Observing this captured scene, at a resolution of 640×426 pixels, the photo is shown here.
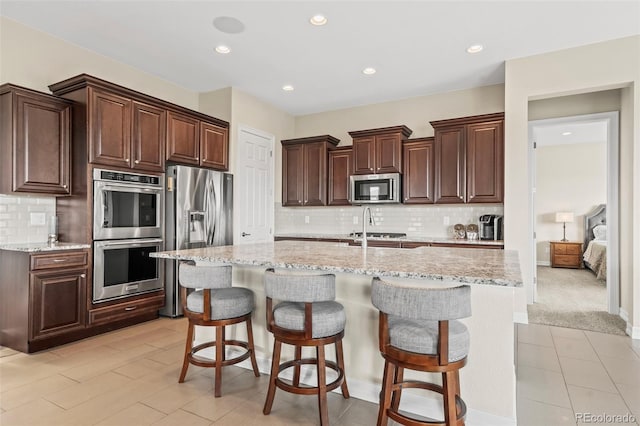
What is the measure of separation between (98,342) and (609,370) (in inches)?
166

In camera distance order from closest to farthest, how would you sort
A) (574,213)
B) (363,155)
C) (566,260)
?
(363,155) → (566,260) → (574,213)

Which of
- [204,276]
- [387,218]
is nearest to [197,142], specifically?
[204,276]

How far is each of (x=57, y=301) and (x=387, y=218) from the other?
4081 millimetres

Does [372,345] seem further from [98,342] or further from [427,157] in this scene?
[427,157]

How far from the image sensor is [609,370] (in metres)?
2.63

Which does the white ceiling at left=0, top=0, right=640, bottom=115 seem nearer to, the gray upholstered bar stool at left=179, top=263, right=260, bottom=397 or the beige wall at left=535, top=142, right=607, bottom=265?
the gray upholstered bar stool at left=179, top=263, right=260, bottom=397

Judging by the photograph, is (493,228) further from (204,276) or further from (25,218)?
(25,218)

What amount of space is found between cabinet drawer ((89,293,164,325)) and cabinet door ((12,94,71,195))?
1.17m

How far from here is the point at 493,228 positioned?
14.3ft

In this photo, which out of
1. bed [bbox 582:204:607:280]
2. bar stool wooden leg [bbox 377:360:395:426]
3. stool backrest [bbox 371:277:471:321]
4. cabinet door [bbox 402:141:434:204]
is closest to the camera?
stool backrest [bbox 371:277:471:321]

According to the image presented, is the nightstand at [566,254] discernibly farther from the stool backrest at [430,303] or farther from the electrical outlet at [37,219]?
the electrical outlet at [37,219]

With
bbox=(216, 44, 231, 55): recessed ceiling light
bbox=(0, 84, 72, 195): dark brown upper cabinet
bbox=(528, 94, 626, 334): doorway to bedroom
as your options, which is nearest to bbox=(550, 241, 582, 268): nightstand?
bbox=(528, 94, 626, 334): doorway to bedroom

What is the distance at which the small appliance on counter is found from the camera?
4340 mm

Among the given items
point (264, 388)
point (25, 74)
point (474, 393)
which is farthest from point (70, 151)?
point (474, 393)
